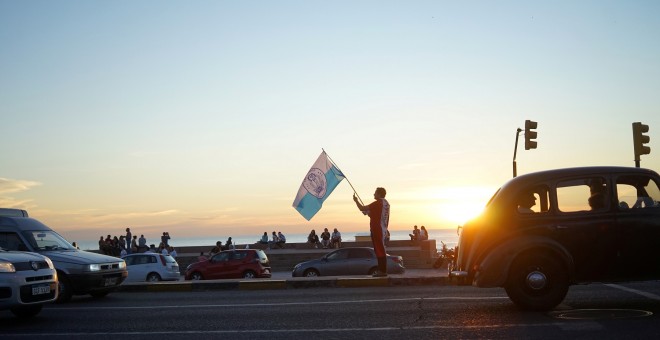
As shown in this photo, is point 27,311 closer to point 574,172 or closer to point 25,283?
point 25,283

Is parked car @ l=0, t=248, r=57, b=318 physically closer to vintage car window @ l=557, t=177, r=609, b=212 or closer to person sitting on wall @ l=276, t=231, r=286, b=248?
vintage car window @ l=557, t=177, r=609, b=212

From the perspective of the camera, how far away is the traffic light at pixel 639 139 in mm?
19109

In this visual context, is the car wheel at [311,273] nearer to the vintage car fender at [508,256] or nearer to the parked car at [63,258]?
the parked car at [63,258]

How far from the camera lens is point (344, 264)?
29.4 m

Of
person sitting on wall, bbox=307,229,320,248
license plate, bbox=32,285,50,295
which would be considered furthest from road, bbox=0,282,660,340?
person sitting on wall, bbox=307,229,320,248

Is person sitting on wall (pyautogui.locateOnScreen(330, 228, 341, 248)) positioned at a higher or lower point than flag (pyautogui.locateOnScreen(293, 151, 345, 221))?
lower

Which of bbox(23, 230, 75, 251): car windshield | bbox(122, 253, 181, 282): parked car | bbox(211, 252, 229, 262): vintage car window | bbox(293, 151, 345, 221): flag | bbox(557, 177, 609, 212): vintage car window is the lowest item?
bbox(122, 253, 181, 282): parked car

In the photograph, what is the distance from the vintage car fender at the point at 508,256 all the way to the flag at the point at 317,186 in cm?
1454

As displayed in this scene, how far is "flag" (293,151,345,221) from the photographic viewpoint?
81.8 ft

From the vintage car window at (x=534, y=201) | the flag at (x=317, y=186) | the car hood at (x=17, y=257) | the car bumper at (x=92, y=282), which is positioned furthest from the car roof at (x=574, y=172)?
the flag at (x=317, y=186)

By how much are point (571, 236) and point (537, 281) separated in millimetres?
735

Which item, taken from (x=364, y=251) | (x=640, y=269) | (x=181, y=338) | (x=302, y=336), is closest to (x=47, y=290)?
(x=181, y=338)

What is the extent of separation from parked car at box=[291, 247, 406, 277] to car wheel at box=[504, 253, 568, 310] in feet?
62.2

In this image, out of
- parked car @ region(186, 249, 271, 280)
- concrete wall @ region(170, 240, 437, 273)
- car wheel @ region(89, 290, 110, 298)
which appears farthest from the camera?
concrete wall @ region(170, 240, 437, 273)
